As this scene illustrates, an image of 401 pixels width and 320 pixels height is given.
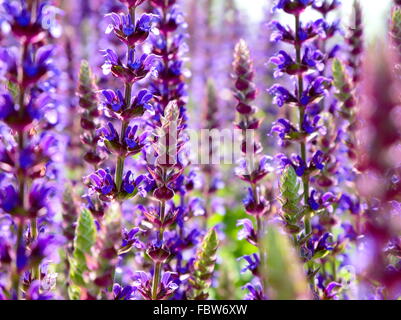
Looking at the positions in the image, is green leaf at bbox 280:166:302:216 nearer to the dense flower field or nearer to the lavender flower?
the dense flower field

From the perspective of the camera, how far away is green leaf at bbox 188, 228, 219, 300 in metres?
3.34

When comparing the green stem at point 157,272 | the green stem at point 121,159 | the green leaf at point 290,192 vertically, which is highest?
the green stem at point 121,159

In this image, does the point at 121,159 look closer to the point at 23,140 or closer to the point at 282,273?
the point at 23,140

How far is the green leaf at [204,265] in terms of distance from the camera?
11.0 feet

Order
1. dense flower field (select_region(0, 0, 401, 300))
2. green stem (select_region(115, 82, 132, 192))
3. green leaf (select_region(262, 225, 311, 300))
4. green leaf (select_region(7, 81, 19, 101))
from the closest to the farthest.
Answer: green leaf (select_region(262, 225, 311, 300)) → dense flower field (select_region(0, 0, 401, 300)) → green leaf (select_region(7, 81, 19, 101)) → green stem (select_region(115, 82, 132, 192))

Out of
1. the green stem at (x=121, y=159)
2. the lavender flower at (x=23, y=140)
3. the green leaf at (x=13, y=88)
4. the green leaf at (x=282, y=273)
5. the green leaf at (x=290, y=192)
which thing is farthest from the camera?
the green stem at (x=121, y=159)

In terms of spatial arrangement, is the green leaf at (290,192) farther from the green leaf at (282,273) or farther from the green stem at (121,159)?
the green leaf at (282,273)

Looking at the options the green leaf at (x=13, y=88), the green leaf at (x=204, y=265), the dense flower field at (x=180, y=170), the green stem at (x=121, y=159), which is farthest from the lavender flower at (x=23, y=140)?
the green leaf at (x=204, y=265)

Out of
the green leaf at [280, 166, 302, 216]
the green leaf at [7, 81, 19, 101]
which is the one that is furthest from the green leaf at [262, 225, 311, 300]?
the green leaf at [7, 81, 19, 101]

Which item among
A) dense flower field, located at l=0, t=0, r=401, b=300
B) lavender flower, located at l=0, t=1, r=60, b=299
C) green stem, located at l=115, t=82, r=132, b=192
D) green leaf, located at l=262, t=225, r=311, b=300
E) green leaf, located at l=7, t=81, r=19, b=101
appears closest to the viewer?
green leaf, located at l=262, t=225, r=311, b=300

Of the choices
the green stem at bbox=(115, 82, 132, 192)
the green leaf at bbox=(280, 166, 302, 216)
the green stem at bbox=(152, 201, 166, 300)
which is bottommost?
the green stem at bbox=(152, 201, 166, 300)

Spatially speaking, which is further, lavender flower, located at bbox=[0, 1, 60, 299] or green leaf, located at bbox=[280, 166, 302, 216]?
green leaf, located at bbox=[280, 166, 302, 216]

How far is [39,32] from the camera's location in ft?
7.76
